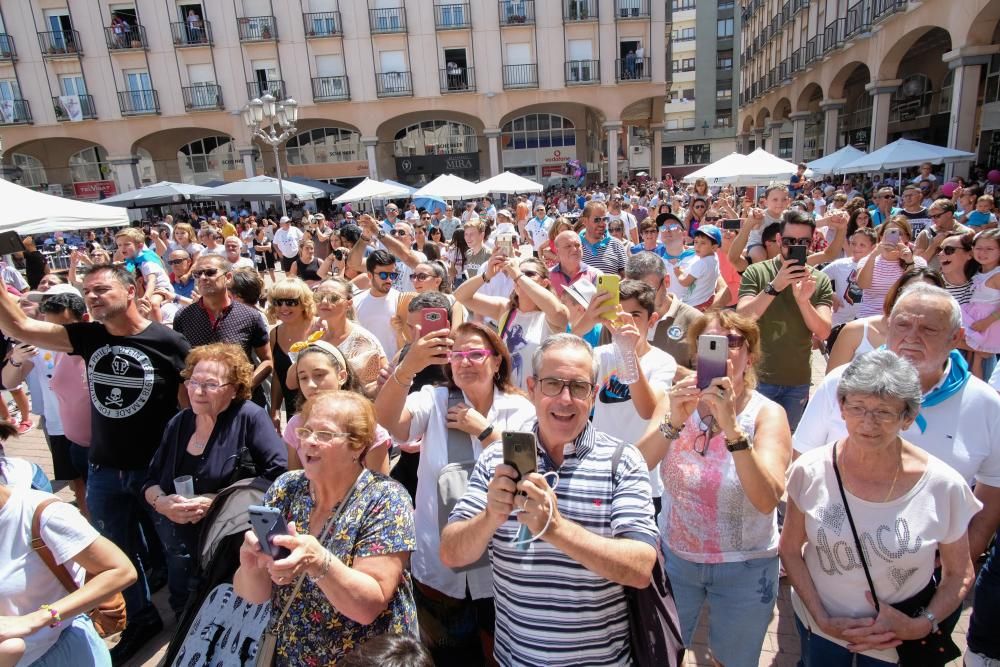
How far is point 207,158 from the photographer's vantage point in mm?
30703

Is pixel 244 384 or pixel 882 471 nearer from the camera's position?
pixel 882 471

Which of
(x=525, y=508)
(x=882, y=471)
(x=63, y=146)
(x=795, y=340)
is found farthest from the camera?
(x=63, y=146)

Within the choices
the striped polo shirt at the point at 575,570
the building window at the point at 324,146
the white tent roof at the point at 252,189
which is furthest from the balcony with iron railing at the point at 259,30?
the striped polo shirt at the point at 575,570

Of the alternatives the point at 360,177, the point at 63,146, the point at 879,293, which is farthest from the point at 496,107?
the point at 879,293

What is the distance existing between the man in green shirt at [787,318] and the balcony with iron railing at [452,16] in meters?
26.6

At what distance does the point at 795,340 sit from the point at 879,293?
1987 millimetres

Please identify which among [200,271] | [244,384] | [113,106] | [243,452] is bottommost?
[243,452]

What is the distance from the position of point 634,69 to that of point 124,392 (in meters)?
27.9

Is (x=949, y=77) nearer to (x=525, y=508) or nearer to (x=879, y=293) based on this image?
(x=879, y=293)

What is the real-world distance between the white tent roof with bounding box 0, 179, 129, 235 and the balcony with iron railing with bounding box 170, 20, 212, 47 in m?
24.8

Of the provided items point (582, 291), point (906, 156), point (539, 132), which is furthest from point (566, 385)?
point (539, 132)

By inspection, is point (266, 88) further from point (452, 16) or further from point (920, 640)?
point (920, 640)

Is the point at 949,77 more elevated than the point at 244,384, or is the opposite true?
the point at 949,77

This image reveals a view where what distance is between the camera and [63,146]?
95.4 ft
